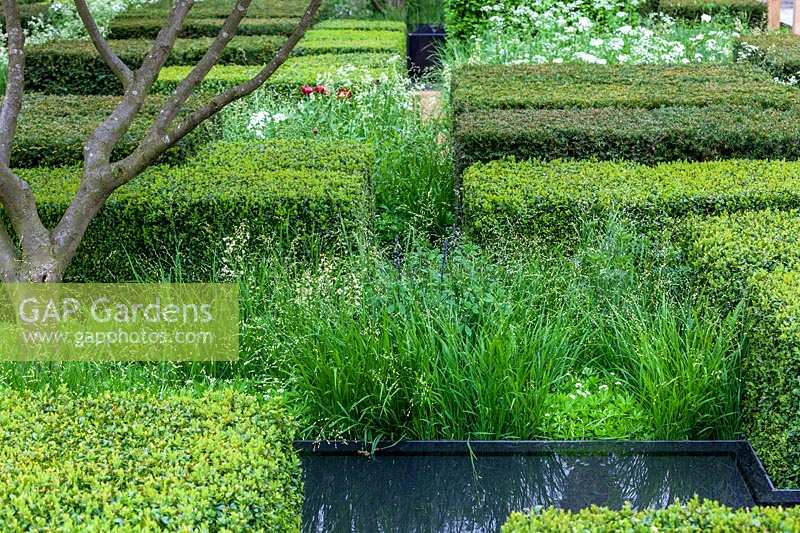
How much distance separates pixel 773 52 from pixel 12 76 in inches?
282

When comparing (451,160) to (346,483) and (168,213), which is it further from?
(346,483)

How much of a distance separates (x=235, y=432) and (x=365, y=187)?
306 centimetres

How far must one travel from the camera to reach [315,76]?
9.47 meters

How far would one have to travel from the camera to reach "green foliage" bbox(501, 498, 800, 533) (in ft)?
9.16

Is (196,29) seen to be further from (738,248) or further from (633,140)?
(738,248)

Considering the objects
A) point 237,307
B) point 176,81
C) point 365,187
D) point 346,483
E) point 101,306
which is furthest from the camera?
point 176,81

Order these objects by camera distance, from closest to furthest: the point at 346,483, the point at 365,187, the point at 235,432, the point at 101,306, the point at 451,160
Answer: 1. the point at 235,432
2. the point at 346,483
3. the point at 101,306
4. the point at 365,187
5. the point at 451,160

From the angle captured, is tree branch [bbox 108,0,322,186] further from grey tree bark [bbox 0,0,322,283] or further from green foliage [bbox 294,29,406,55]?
green foliage [bbox 294,29,406,55]

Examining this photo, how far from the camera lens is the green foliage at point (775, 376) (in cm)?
386

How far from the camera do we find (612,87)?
8.05 meters

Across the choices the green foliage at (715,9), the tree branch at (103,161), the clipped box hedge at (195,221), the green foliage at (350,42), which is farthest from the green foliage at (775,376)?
the green foliage at (715,9)

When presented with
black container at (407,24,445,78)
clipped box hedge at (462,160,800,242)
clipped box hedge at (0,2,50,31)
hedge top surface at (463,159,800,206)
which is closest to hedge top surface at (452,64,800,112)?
hedge top surface at (463,159,800,206)

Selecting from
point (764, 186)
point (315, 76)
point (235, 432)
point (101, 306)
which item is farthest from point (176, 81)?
point (235, 432)

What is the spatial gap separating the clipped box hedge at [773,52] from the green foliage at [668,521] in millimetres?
6880
